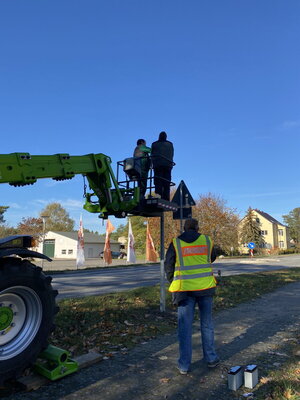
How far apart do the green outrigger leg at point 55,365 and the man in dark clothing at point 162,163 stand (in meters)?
4.06

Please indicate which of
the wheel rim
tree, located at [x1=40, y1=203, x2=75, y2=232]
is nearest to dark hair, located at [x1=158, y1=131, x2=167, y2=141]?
the wheel rim

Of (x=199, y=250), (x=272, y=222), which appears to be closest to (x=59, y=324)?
(x=199, y=250)

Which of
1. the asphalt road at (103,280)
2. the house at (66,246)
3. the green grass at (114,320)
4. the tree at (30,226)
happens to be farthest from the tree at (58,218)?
the green grass at (114,320)

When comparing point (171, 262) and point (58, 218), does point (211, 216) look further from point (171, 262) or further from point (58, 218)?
point (58, 218)

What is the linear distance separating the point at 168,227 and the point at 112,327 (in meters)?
42.2

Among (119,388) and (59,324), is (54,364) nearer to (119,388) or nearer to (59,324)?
(119,388)

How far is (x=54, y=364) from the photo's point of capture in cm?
394

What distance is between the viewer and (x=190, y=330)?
171 inches

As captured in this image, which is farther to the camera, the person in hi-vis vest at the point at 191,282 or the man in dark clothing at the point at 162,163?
the man in dark clothing at the point at 162,163

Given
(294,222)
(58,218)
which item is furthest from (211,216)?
(294,222)

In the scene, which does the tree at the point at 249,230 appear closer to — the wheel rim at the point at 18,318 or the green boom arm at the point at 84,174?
the green boom arm at the point at 84,174

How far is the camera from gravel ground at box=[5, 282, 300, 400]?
3588mm

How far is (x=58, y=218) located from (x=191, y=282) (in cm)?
8498

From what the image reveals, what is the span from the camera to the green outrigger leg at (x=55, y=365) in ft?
12.5
